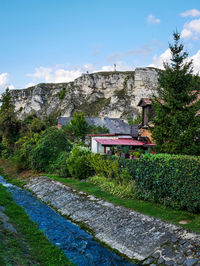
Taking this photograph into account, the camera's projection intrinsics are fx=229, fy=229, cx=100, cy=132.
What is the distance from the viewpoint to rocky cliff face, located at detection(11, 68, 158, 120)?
9531 centimetres

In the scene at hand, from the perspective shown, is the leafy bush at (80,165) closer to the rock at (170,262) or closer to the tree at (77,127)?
the rock at (170,262)

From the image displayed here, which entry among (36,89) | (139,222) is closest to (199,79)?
(139,222)

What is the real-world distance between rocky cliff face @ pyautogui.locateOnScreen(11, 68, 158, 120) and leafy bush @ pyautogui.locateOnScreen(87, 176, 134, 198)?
7055 centimetres

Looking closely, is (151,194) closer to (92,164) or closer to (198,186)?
(198,186)

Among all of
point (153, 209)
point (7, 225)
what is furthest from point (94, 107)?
point (7, 225)

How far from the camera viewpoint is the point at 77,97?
4230 inches

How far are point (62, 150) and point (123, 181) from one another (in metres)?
15.1

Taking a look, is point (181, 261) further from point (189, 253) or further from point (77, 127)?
point (77, 127)

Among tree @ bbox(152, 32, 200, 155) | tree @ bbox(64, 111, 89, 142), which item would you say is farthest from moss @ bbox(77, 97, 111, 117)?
tree @ bbox(152, 32, 200, 155)

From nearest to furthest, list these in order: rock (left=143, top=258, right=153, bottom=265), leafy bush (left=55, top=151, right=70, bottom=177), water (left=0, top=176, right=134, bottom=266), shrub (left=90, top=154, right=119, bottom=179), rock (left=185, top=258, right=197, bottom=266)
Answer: rock (left=185, top=258, right=197, bottom=266), rock (left=143, top=258, right=153, bottom=265), water (left=0, top=176, right=134, bottom=266), shrub (left=90, top=154, right=119, bottom=179), leafy bush (left=55, top=151, right=70, bottom=177)

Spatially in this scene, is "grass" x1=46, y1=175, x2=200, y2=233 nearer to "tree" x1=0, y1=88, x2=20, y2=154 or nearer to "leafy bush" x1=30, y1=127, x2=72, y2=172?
"leafy bush" x1=30, y1=127, x2=72, y2=172

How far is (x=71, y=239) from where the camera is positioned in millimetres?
10117

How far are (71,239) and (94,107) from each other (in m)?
91.5

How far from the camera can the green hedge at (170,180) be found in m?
9.89
